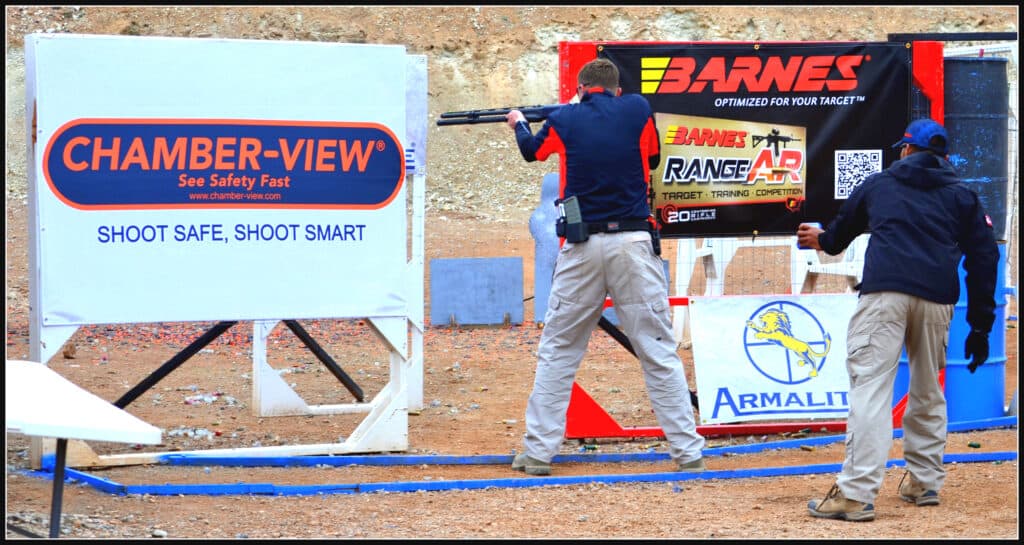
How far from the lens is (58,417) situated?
511 centimetres

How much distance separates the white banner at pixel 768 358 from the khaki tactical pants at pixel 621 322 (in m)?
1.39

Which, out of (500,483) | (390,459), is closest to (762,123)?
(500,483)

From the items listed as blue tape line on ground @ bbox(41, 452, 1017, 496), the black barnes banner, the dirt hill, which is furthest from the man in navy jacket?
the dirt hill

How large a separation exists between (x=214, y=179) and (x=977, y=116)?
5.55 meters

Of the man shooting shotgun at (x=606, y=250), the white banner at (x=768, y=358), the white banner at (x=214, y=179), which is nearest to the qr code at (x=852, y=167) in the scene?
the white banner at (x=768, y=358)

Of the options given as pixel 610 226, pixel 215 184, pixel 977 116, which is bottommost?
pixel 610 226

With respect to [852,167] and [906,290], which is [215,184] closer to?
[906,290]

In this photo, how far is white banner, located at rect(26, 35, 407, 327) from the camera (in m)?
7.66

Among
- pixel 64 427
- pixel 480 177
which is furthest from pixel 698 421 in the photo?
pixel 480 177

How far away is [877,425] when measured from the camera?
6637mm

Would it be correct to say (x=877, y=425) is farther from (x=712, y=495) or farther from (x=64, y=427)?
(x=64, y=427)

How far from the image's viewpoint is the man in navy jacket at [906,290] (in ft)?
21.8

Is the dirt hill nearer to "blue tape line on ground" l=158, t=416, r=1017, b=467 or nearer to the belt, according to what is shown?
"blue tape line on ground" l=158, t=416, r=1017, b=467

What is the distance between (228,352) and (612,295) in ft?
23.8
